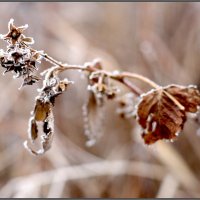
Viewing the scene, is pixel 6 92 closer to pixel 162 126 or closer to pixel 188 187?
pixel 188 187

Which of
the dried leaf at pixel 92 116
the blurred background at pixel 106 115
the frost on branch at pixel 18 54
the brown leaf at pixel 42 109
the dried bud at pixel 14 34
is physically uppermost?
the blurred background at pixel 106 115

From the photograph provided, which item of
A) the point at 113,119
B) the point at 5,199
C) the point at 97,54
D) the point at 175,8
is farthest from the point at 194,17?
the point at 5,199

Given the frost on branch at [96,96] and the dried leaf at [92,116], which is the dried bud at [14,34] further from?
the dried leaf at [92,116]

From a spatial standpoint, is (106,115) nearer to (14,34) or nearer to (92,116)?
(92,116)

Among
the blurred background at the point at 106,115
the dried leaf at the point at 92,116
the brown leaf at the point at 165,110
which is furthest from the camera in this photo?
the blurred background at the point at 106,115

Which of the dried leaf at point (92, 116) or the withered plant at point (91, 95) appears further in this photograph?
the dried leaf at point (92, 116)

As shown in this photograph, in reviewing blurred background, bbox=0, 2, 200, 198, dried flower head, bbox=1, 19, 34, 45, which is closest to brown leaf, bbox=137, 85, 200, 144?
dried flower head, bbox=1, 19, 34, 45

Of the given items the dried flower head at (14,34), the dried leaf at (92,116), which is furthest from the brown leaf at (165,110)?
the dried flower head at (14,34)
